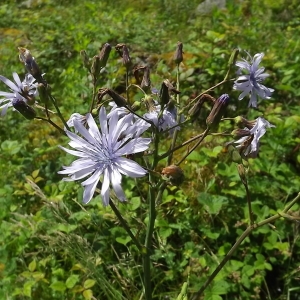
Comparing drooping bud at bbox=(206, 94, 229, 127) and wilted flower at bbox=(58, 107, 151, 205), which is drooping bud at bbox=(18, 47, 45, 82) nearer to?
wilted flower at bbox=(58, 107, 151, 205)

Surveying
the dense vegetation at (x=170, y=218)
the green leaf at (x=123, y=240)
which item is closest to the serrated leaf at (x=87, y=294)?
the dense vegetation at (x=170, y=218)

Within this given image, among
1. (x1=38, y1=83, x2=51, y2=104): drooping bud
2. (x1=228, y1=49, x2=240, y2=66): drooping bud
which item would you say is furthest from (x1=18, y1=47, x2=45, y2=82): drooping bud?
(x1=228, y1=49, x2=240, y2=66): drooping bud

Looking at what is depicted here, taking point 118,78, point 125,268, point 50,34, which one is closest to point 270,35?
point 118,78

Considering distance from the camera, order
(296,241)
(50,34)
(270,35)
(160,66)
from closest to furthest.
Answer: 1. (296,241)
2. (160,66)
3. (270,35)
4. (50,34)

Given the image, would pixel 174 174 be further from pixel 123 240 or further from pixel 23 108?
pixel 123 240

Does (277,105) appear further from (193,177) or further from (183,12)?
(183,12)

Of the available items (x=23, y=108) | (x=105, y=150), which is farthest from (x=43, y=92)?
(x=105, y=150)
